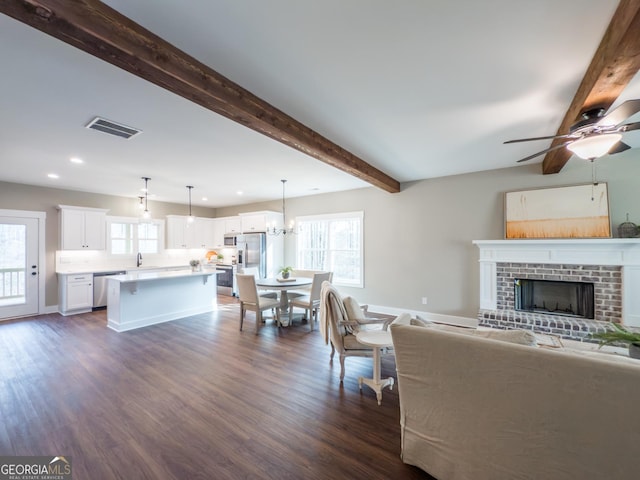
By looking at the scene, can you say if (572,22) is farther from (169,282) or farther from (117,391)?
(169,282)

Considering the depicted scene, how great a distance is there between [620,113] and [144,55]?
320cm

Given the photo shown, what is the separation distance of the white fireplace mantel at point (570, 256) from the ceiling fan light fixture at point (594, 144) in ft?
6.90

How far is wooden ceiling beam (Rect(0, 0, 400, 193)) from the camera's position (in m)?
1.34

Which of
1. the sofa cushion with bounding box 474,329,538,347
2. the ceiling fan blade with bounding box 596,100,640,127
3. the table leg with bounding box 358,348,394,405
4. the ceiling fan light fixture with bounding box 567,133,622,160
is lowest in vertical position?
the table leg with bounding box 358,348,394,405

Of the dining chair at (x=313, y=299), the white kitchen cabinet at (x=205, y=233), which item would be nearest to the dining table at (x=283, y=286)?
the dining chair at (x=313, y=299)

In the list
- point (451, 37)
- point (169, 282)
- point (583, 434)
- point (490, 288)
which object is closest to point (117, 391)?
point (169, 282)

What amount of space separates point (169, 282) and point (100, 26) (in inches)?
187

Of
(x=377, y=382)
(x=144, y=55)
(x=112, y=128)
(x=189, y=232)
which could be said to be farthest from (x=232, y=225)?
(x=144, y=55)

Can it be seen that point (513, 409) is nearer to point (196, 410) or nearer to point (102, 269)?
point (196, 410)

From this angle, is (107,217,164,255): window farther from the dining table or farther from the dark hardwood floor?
the dining table

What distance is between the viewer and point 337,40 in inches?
69.7

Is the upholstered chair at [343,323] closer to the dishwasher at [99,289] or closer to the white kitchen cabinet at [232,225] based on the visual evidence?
the white kitchen cabinet at [232,225]

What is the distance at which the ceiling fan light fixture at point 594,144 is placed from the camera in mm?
2113
